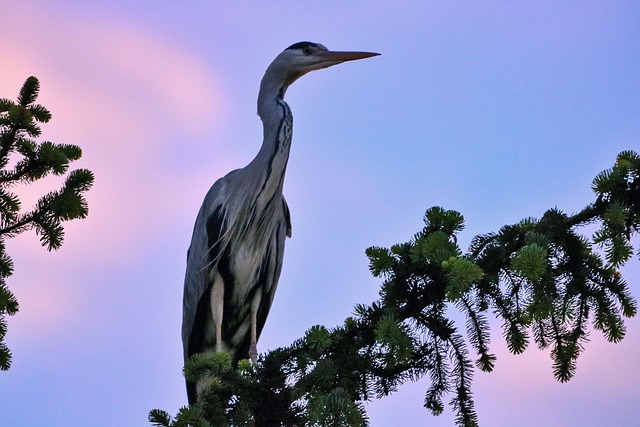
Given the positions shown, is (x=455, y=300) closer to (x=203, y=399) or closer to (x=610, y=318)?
(x=610, y=318)

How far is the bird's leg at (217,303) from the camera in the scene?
557cm

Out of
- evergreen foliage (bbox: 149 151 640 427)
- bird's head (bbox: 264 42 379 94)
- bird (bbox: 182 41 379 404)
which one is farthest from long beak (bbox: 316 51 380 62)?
evergreen foliage (bbox: 149 151 640 427)

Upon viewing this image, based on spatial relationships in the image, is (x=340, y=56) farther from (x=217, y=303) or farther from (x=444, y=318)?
(x=444, y=318)

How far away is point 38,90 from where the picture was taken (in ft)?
14.3

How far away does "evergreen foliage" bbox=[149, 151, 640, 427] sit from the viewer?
9.87 ft

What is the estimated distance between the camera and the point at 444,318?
3131 millimetres

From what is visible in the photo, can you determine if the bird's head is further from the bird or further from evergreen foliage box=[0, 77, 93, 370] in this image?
evergreen foliage box=[0, 77, 93, 370]

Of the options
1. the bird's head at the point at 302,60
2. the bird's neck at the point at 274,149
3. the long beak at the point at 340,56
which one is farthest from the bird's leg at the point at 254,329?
the long beak at the point at 340,56

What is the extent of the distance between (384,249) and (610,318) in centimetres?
82

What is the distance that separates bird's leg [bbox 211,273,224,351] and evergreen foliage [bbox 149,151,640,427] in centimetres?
234

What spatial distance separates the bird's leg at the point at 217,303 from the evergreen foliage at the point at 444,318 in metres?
2.34

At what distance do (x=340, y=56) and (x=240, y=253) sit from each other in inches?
62.7

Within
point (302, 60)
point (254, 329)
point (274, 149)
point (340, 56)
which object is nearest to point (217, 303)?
point (254, 329)

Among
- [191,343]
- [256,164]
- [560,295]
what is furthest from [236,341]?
[560,295]
